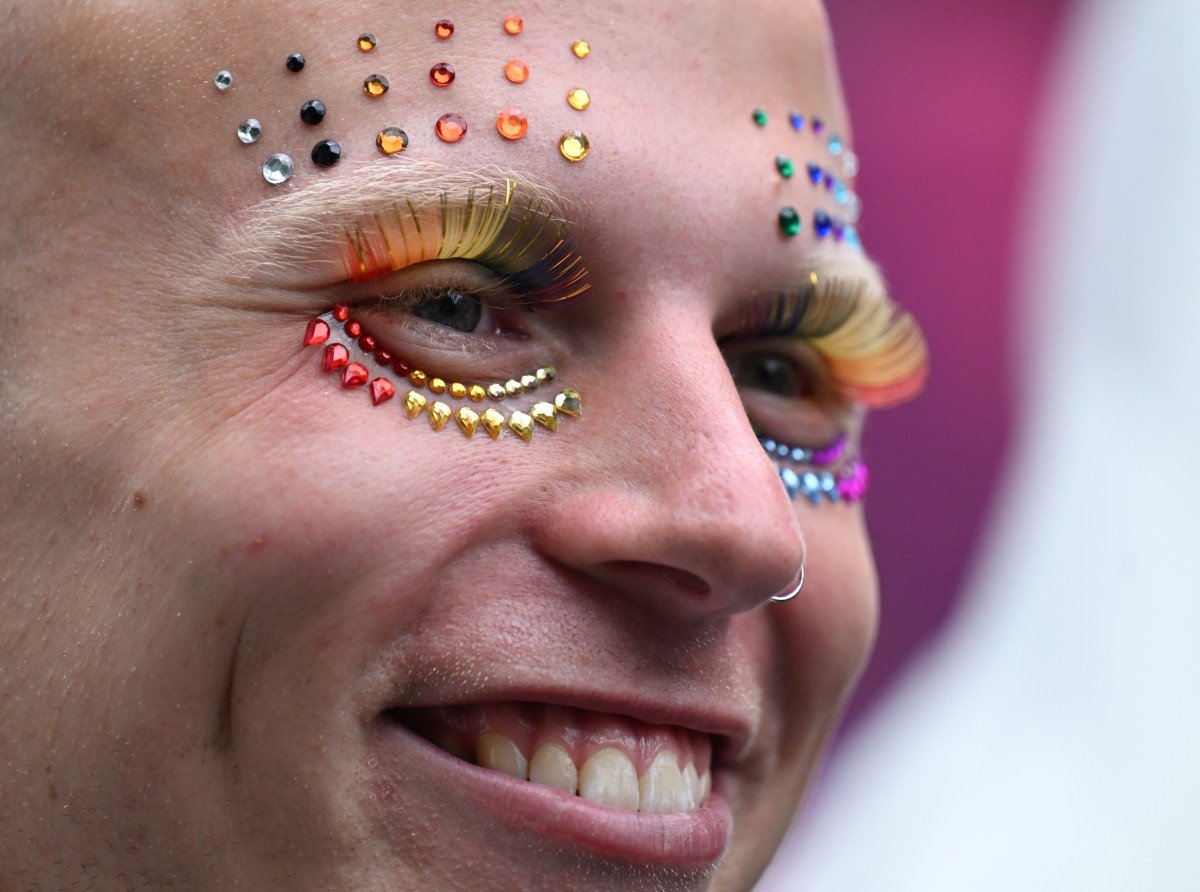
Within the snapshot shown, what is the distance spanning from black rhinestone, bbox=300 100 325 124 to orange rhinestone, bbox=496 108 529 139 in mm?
174

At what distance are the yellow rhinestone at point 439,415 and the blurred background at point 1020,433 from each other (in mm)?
2534

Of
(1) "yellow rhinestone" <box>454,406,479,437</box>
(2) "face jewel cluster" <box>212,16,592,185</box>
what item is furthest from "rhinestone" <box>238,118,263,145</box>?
(1) "yellow rhinestone" <box>454,406,479,437</box>

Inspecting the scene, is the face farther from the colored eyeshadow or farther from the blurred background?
the blurred background

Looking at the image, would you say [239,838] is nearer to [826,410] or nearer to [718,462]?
[718,462]

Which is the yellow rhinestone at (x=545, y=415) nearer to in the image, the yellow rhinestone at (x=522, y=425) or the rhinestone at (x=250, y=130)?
the yellow rhinestone at (x=522, y=425)

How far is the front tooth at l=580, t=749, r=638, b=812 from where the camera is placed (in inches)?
54.8

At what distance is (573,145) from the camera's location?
4.63 ft

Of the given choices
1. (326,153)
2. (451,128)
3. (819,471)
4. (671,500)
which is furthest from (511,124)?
(819,471)

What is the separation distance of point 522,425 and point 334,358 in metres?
0.19

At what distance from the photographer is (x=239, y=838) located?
4.35 ft

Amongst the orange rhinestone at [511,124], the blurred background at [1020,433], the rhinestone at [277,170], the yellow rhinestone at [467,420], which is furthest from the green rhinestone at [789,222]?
the blurred background at [1020,433]

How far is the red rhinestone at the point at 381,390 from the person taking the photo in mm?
1346

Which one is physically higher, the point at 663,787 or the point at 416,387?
the point at 416,387

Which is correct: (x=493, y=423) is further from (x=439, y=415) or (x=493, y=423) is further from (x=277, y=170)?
(x=277, y=170)
